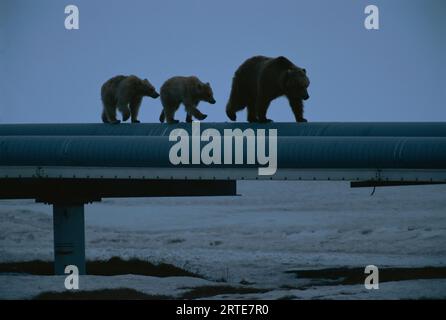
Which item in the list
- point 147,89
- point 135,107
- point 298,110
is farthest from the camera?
point 135,107

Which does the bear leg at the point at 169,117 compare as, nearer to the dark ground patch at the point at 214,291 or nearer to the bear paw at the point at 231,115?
the bear paw at the point at 231,115

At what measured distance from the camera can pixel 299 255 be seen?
40688 mm

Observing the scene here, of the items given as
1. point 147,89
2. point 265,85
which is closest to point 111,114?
point 147,89

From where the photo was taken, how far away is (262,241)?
51.9 m

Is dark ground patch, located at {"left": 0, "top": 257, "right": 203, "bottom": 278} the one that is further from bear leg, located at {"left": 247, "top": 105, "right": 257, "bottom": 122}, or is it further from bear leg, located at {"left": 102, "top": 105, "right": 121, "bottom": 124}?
bear leg, located at {"left": 247, "top": 105, "right": 257, "bottom": 122}

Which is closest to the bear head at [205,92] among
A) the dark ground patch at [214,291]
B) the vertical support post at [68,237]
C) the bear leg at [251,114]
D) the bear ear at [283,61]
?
the bear leg at [251,114]

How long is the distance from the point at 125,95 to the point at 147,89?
30.4 inches

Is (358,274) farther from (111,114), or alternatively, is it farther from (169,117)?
(111,114)

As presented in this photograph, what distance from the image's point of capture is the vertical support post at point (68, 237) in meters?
30.7

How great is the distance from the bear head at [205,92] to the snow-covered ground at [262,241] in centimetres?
510

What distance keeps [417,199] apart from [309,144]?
213 ft

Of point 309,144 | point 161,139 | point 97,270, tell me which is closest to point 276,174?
point 309,144

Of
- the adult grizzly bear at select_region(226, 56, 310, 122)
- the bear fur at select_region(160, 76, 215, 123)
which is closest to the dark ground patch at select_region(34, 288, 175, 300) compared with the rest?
the bear fur at select_region(160, 76, 215, 123)
